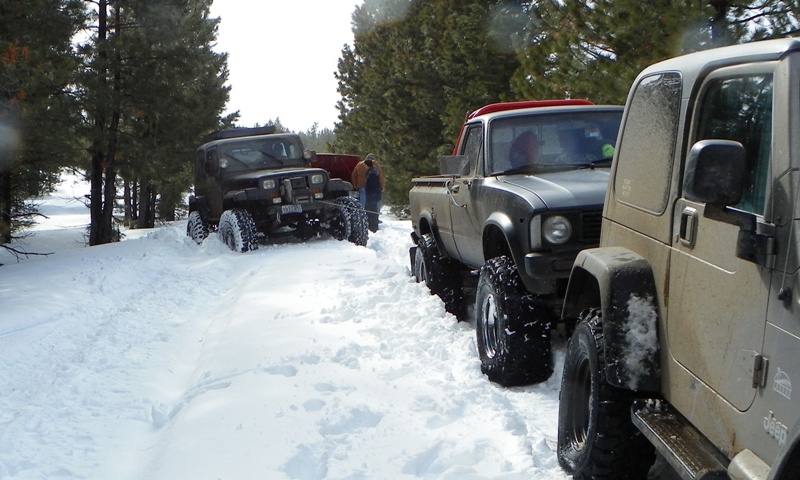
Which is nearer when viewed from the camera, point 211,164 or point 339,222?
point 339,222

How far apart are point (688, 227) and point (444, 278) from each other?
15.7 feet

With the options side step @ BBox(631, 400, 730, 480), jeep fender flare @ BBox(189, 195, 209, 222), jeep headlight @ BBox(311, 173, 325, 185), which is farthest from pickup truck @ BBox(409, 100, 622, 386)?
jeep fender flare @ BBox(189, 195, 209, 222)

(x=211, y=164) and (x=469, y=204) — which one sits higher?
(x=211, y=164)

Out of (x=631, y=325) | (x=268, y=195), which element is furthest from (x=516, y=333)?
(x=268, y=195)

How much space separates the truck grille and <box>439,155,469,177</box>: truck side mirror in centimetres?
162

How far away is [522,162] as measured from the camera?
618cm

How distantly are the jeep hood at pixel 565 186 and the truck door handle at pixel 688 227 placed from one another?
1.95 m

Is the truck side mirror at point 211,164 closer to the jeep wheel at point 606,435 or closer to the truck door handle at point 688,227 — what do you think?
the jeep wheel at point 606,435

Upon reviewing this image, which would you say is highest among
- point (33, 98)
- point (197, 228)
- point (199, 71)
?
point (199, 71)

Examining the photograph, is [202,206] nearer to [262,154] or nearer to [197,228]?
[197,228]

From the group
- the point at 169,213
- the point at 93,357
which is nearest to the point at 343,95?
the point at 169,213

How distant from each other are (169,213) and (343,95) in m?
20.3

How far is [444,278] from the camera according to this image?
7.66 m

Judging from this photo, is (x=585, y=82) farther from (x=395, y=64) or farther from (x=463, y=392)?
(x=395, y=64)
